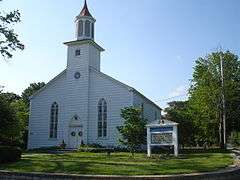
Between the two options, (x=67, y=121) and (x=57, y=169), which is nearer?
(x=57, y=169)

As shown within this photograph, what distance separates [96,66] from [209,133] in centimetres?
2022

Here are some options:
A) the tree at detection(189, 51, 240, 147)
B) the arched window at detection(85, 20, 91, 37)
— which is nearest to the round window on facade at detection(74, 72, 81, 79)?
the arched window at detection(85, 20, 91, 37)

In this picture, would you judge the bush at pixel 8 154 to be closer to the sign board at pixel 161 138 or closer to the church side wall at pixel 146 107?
the sign board at pixel 161 138

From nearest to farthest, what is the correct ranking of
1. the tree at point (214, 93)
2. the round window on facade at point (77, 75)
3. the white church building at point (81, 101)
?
the white church building at point (81, 101) → the round window on facade at point (77, 75) → the tree at point (214, 93)

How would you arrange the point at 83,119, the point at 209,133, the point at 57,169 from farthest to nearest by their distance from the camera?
the point at 209,133, the point at 83,119, the point at 57,169

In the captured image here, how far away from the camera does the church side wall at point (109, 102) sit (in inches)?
1561

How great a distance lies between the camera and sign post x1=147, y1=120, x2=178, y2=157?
2786 cm

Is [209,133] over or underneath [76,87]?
underneath

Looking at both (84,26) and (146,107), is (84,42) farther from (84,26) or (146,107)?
(146,107)

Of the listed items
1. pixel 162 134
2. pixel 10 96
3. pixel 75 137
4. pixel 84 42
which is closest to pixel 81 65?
pixel 84 42

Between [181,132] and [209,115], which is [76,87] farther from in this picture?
[181,132]

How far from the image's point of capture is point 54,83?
44.1 metres

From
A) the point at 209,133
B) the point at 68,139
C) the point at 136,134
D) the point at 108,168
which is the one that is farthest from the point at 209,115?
the point at 108,168

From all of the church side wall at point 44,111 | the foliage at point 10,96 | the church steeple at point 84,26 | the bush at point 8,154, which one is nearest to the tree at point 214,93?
the church steeple at point 84,26
